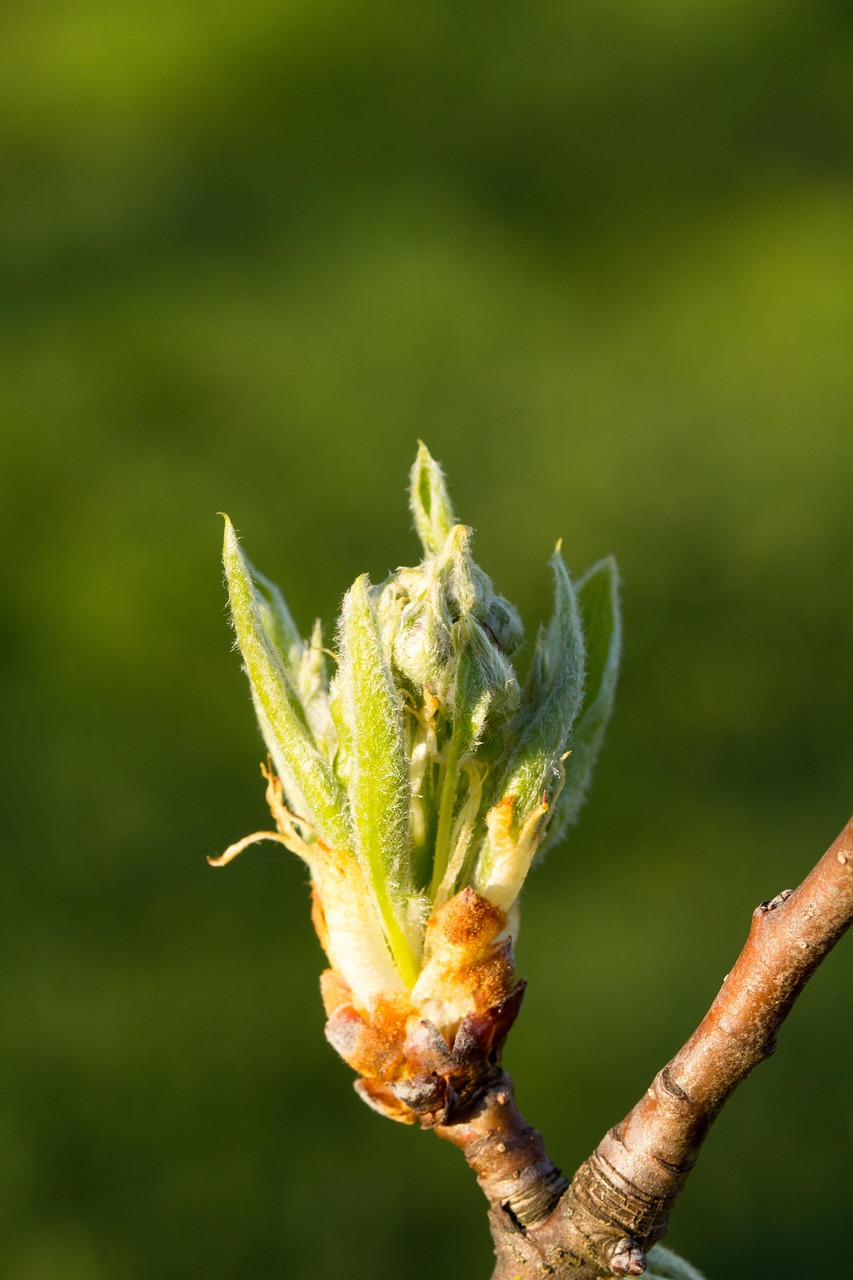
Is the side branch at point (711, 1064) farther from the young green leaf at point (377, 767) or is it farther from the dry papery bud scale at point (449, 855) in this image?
the young green leaf at point (377, 767)

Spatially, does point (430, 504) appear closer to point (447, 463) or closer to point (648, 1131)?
point (648, 1131)

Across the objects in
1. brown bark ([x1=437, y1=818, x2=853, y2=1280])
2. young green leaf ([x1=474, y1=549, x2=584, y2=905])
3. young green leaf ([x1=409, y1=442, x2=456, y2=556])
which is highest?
young green leaf ([x1=409, y1=442, x2=456, y2=556])

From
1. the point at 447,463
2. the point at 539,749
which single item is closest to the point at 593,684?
the point at 539,749

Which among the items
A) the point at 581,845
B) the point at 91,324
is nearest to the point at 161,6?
the point at 91,324

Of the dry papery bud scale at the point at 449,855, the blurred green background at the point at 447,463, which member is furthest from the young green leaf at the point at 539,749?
the blurred green background at the point at 447,463

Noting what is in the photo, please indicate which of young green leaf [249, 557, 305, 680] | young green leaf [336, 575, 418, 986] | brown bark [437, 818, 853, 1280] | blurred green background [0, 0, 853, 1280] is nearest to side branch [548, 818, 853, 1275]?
brown bark [437, 818, 853, 1280]

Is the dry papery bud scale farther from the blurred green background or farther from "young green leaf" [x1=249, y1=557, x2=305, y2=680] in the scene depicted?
the blurred green background

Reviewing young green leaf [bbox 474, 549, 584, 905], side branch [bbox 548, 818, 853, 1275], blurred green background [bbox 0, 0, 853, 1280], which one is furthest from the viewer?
blurred green background [bbox 0, 0, 853, 1280]

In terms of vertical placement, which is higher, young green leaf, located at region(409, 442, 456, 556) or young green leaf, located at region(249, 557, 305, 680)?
young green leaf, located at region(409, 442, 456, 556)

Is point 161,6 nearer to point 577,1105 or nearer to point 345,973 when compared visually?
point 577,1105
